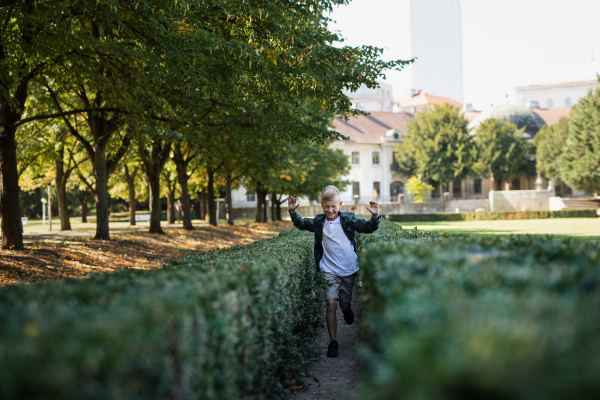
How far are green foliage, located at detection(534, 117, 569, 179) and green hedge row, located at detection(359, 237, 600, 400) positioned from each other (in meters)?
66.7

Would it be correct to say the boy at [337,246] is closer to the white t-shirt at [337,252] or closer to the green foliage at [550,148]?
the white t-shirt at [337,252]

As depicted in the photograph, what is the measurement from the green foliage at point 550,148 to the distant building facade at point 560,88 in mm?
33977

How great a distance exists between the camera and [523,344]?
1.69 m

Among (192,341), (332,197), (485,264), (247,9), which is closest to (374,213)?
(332,197)

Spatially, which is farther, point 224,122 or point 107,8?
point 224,122

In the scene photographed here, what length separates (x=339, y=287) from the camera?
6230 millimetres

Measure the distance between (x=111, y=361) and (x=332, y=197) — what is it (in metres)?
4.43

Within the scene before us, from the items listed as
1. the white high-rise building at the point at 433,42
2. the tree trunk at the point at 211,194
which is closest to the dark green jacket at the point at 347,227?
the tree trunk at the point at 211,194

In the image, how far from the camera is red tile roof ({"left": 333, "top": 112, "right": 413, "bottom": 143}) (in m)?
72.5

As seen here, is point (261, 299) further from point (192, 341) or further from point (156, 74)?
point (156, 74)

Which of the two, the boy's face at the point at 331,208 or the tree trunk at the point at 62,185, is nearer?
the boy's face at the point at 331,208

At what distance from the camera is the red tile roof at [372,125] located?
238ft

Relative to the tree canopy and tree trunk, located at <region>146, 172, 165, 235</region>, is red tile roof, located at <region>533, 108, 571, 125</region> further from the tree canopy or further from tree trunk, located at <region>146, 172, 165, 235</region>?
the tree canopy

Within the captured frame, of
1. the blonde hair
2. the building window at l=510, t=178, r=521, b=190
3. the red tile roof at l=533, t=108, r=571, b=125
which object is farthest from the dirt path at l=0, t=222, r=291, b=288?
the red tile roof at l=533, t=108, r=571, b=125
